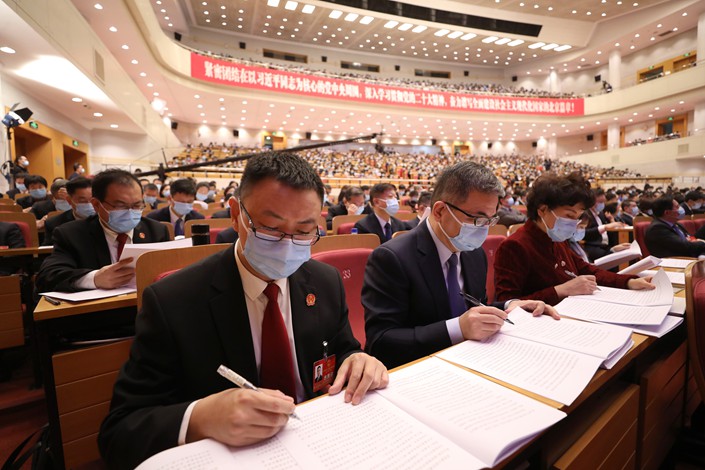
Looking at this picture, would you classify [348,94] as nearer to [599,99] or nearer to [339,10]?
[339,10]

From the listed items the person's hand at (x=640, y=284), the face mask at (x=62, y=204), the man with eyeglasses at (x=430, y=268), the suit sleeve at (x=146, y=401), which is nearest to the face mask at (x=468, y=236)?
the man with eyeglasses at (x=430, y=268)

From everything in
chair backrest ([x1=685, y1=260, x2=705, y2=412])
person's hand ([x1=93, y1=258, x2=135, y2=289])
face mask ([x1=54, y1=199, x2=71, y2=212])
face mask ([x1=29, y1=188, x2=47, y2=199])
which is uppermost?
face mask ([x1=29, y1=188, x2=47, y2=199])

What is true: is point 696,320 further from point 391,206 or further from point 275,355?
point 391,206

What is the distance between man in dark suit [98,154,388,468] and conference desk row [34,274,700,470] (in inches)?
29.8

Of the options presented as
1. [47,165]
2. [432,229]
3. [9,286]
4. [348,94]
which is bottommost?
[9,286]

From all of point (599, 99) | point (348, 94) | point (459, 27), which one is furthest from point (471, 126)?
point (348, 94)

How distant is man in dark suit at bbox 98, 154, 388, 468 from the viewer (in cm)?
73

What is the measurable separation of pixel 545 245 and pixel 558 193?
299mm

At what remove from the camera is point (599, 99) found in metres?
21.8

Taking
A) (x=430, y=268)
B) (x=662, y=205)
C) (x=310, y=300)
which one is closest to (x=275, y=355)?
(x=310, y=300)

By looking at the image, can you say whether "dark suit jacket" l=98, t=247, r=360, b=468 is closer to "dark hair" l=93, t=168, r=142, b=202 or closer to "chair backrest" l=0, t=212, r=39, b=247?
"dark hair" l=93, t=168, r=142, b=202

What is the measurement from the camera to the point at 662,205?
3512 millimetres

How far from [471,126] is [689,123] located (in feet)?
38.4

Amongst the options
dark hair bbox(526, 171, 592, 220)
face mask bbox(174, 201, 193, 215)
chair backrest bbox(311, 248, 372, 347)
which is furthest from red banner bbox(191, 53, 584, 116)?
dark hair bbox(526, 171, 592, 220)
